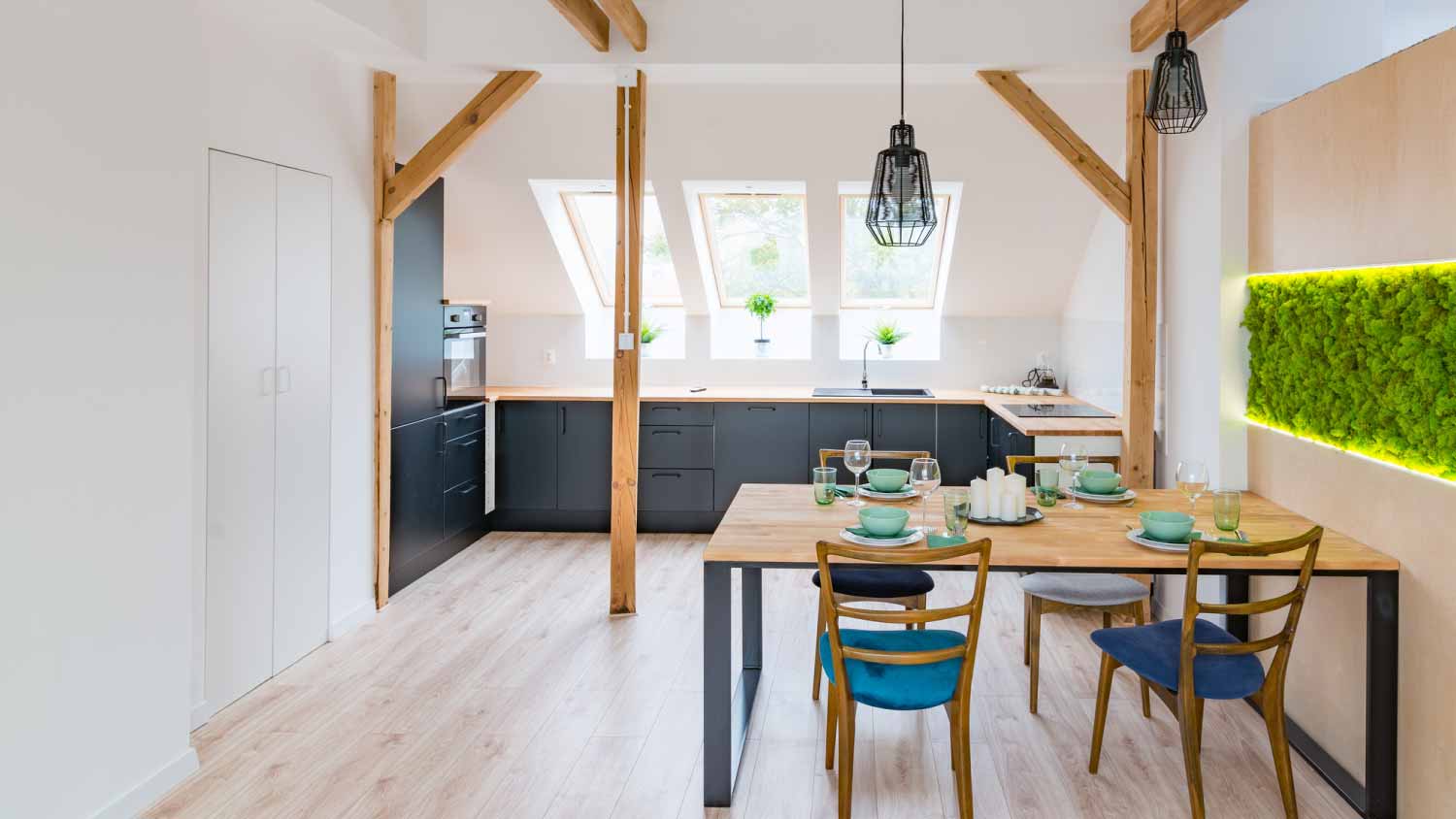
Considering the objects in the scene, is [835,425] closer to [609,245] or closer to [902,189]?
[609,245]

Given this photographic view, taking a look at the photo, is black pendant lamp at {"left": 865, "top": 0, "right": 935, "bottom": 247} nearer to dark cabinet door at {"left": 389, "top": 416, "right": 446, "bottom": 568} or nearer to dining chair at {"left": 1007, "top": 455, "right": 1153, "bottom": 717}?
dining chair at {"left": 1007, "top": 455, "right": 1153, "bottom": 717}

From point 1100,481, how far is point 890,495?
756 mm

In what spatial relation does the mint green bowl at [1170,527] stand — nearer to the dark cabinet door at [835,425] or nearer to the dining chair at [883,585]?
the dining chair at [883,585]

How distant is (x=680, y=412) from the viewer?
20.4 feet

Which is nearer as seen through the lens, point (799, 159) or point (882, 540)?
point (882, 540)

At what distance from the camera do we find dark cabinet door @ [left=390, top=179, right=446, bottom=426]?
15.5ft

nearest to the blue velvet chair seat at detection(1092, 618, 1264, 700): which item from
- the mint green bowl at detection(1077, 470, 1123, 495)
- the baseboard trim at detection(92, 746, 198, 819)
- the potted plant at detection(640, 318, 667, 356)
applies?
the mint green bowl at detection(1077, 470, 1123, 495)

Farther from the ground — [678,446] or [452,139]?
[452,139]

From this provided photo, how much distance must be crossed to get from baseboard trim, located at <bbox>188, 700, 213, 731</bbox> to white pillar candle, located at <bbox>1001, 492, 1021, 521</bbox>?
9.13ft

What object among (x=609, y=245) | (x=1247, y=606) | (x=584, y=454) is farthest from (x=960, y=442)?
(x=1247, y=606)

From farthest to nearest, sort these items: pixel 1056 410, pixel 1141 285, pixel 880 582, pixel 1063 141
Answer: pixel 1056 410
pixel 1063 141
pixel 1141 285
pixel 880 582

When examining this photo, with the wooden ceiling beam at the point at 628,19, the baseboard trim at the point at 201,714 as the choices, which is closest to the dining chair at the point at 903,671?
the baseboard trim at the point at 201,714

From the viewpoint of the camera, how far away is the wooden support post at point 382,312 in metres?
4.47

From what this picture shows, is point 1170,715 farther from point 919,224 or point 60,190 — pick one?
point 60,190
